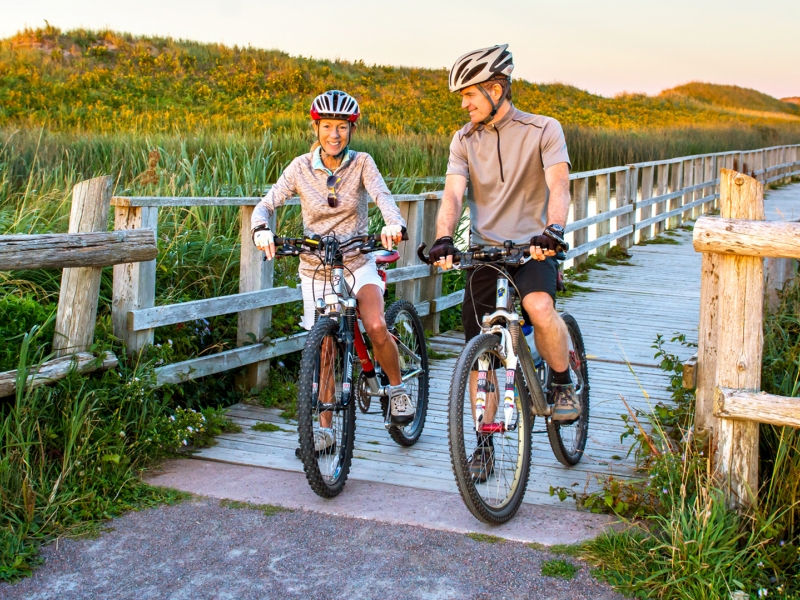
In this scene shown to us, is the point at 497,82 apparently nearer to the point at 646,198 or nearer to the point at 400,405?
the point at 400,405

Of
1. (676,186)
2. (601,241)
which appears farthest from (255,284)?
(676,186)

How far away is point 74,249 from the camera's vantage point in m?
4.64

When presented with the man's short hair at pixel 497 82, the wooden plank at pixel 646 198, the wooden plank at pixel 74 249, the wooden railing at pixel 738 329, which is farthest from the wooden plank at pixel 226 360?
the wooden plank at pixel 646 198

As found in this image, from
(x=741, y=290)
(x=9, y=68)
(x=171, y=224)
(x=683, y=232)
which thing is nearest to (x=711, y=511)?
(x=741, y=290)

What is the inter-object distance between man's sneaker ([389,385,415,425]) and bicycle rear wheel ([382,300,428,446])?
11cm

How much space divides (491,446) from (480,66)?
1.73 m

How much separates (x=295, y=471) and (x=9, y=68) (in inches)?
1416

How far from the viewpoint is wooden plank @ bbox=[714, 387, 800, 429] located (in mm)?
3607

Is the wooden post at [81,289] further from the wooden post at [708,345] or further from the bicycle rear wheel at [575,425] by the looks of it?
the wooden post at [708,345]

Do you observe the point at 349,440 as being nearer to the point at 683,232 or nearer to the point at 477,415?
the point at 477,415

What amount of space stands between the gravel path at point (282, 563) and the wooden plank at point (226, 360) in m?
1.28

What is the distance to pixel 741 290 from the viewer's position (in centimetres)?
380

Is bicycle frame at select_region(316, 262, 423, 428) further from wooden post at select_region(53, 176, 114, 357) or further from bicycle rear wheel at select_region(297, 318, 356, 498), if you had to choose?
wooden post at select_region(53, 176, 114, 357)

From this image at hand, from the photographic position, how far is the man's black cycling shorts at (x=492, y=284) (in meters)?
4.22
